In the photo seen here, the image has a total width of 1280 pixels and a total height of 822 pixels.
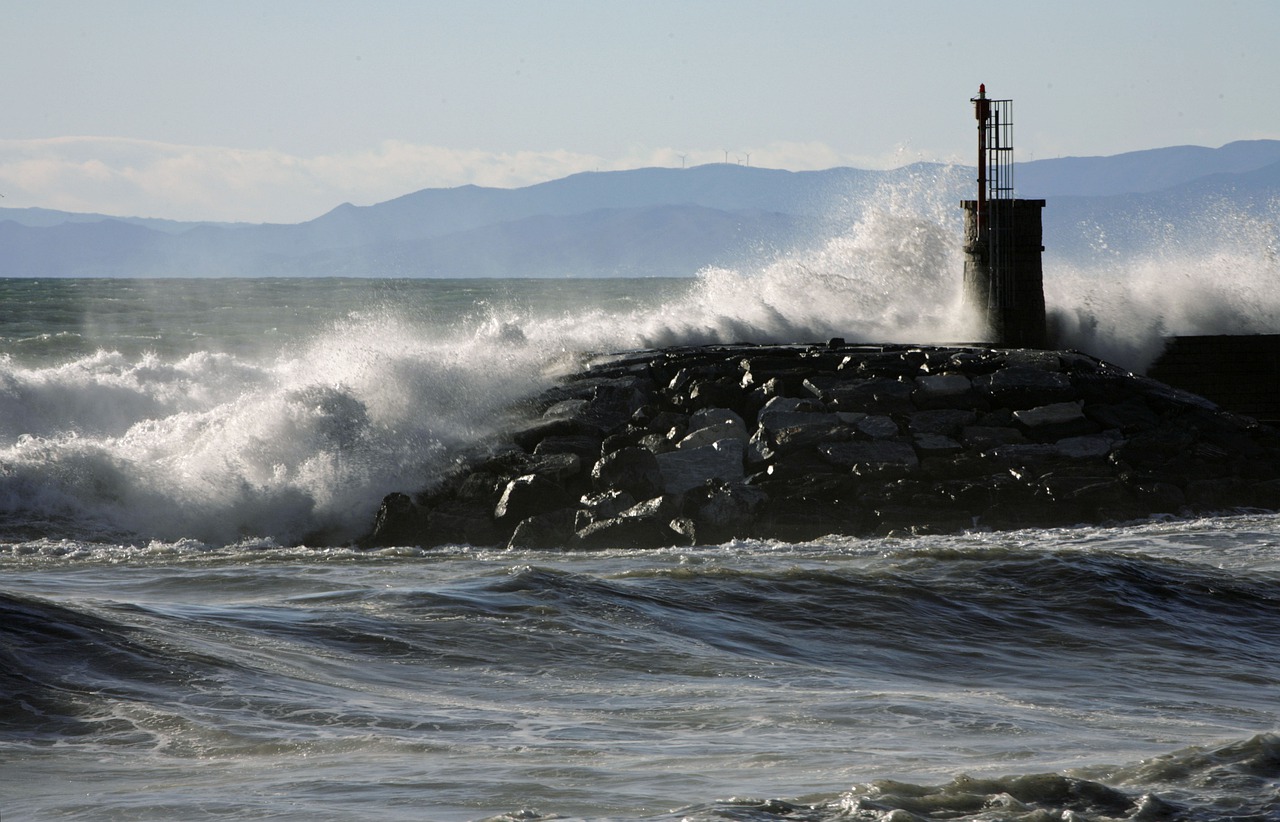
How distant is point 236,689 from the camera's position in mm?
6180

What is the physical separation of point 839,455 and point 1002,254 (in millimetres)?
4417

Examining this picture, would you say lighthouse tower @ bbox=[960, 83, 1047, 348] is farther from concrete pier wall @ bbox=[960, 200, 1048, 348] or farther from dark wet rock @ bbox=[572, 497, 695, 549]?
dark wet rock @ bbox=[572, 497, 695, 549]

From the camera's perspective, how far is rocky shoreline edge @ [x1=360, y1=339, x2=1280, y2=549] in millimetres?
11680

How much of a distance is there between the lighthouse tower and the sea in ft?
14.2

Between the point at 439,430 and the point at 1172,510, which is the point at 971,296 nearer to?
the point at 1172,510

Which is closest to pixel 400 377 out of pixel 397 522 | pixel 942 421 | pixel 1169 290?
pixel 397 522

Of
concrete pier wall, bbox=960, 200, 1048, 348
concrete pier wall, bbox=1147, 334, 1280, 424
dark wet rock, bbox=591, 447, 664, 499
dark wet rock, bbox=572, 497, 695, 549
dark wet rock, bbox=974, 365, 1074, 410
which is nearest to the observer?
dark wet rock, bbox=572, 497, 695, 549

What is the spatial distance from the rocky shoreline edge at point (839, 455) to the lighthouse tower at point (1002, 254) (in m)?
1.45

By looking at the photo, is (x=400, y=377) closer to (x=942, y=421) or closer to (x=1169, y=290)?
(x=942, y=421)

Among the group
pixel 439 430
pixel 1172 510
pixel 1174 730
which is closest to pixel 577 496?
pixel 439 430

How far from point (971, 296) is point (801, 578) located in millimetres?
7926

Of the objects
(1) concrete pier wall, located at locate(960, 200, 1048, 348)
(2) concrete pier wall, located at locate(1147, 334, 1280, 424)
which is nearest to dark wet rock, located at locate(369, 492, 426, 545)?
(1) concrete pier wall, located at locate(960, 200, 1048, 348)

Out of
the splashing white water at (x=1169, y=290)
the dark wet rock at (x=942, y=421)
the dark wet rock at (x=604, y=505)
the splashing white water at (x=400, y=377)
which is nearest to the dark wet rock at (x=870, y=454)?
the dark wet rock at (x=942, y=421)

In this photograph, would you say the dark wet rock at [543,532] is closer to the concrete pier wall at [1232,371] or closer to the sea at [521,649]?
the sea at [521,649]
